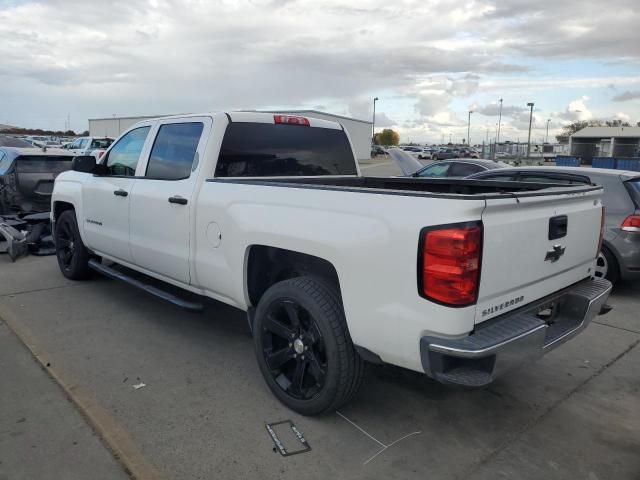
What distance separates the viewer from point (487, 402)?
3.74 meters

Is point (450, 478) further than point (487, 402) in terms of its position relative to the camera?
No

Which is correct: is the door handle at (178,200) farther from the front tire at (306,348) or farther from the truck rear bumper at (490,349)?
the truck rear bumper at (490,349)

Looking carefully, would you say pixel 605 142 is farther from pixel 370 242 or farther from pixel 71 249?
pixel 370 242

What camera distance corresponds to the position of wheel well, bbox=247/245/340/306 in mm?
3441

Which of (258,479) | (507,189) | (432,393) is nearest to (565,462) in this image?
(432,393)

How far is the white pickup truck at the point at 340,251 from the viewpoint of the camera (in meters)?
2.65

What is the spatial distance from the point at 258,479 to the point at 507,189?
2.84 m

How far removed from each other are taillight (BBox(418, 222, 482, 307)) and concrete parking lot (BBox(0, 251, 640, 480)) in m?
1.05

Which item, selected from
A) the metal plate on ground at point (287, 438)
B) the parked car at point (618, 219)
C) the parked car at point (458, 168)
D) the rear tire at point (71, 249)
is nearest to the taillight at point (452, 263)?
the metal plate on ground at point (287, 438)

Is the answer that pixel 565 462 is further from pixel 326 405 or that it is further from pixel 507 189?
pixel 507 189

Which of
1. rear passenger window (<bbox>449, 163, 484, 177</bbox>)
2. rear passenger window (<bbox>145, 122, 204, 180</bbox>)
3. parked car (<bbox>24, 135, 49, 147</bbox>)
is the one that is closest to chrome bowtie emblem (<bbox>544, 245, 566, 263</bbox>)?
rear passenger window (<bbox>145, 122, 204, 180</bbox>)

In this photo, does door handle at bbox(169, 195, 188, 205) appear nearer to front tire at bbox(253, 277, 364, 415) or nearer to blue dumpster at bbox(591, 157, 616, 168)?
front tire at bbox(253, 277, 364, 415)

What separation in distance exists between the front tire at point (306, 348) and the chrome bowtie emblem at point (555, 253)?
1.26 meters

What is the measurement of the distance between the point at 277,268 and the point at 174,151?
5.10 ft
